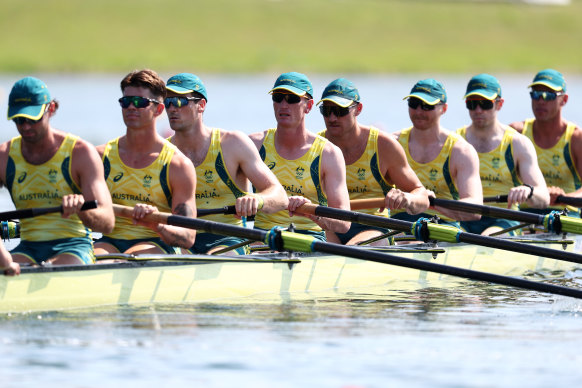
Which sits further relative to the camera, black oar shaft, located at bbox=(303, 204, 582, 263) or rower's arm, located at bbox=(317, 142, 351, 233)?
rower's arm, located at bbox=(317, 142, 351, 233)

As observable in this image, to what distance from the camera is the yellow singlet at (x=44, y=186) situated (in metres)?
8.32

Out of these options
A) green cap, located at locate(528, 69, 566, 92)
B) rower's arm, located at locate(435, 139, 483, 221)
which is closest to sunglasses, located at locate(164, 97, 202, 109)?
rower's arm, located at locate(435, 139, 483, 221)

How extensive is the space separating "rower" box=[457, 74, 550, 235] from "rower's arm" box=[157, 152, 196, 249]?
3937 mm

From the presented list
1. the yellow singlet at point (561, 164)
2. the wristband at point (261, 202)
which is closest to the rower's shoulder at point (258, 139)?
the wristband at point (261, 202)

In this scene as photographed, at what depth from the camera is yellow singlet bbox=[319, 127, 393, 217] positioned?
10758 mm

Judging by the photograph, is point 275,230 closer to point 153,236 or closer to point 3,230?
point 153,236

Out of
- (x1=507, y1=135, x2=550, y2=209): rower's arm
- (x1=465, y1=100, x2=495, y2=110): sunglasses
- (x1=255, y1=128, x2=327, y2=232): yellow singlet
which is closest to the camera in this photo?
(x1=255, y1=128, x2=327, y2=232): yellow singlet

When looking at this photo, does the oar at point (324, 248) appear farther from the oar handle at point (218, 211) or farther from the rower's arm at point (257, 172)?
the oar handle at point (218, 211)

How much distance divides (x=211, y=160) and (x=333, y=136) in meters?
1.54

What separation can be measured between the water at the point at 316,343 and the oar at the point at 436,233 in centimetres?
48

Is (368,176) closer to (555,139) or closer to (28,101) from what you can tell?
(555,139)

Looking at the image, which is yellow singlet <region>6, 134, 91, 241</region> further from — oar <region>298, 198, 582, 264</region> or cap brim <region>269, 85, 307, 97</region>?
cap brim <region>269, 85, 307, 97</region>

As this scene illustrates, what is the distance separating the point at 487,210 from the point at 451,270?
196 centimetres

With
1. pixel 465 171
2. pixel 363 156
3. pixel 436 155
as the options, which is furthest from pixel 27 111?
pixel 465 171
